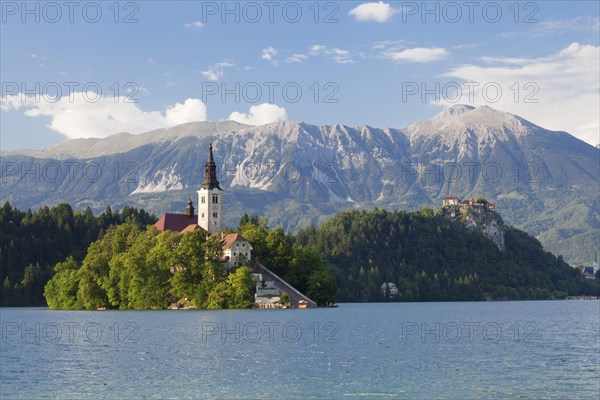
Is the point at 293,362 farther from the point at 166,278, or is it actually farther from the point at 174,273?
the point at 166,278

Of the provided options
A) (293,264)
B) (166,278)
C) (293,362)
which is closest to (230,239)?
(293,264)

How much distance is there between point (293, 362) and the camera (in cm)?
6662

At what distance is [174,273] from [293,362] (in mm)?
95944

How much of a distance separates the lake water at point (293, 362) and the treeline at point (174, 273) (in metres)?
45.7

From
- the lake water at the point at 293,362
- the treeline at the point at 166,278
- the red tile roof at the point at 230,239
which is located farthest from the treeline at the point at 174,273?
the lake water at the point at 293,362

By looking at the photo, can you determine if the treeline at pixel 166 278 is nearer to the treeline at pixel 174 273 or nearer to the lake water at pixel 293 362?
the treeline at pixel 174 273

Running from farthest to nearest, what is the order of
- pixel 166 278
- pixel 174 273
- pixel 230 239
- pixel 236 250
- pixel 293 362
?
pixel 230 239 → pixel 236 250 → pixel 166 278 → pixel 174 273 → pixel 293 362

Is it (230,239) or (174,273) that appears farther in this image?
(230,239)

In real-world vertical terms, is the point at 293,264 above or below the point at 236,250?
below

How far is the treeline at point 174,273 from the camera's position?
157000 millimetres

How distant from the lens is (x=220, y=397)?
49.2m

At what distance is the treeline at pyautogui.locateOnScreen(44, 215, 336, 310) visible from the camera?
515 ft

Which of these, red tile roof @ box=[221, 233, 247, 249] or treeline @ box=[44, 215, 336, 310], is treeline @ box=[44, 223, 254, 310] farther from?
red tile roof @ box=[221, 233, 247, 249]

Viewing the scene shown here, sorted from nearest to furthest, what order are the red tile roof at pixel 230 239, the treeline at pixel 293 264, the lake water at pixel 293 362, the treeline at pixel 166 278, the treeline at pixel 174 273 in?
1. the lake water at pixel 293 362
2. the treeline at pixel 166 278
3. the treeline at pixel 174 273
4. the red tile roof at pixel 230 239
5. the treeline at pixel 293 264
